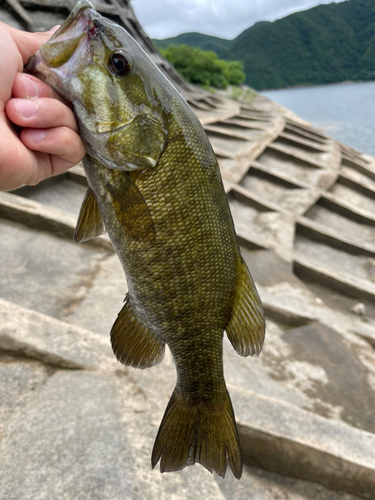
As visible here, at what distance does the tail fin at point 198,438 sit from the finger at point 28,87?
4.27ft

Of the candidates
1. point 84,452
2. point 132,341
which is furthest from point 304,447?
point 132,341

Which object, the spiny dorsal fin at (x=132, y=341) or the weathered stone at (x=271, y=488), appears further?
the weathered stone at (x=271, y=488)

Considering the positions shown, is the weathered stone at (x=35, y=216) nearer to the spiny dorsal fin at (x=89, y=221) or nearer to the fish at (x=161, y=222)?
the spiny dorsal fin at (x=89, y=221)

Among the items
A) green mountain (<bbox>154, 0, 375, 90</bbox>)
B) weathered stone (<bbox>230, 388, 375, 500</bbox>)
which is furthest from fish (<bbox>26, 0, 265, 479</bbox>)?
green mountain (<bbox>154, 0, 375, 90</bbox>)

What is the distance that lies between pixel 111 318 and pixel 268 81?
251 feet

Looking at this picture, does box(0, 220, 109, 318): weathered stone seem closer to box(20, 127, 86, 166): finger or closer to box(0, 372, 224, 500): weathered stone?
box(0, 372, 224, 500): weathered stone

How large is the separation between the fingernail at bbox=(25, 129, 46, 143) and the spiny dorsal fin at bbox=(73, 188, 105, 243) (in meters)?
0.29

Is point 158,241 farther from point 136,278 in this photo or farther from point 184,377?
point 184,377

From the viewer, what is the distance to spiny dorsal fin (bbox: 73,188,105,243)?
1.49 metres

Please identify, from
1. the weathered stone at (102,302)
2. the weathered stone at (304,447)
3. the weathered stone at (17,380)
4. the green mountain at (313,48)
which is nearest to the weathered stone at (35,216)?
the weathered stone at (102,302)

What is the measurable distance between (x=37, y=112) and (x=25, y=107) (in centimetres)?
4

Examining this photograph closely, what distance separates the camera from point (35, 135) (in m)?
1.25

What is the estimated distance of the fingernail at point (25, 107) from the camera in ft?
3.79

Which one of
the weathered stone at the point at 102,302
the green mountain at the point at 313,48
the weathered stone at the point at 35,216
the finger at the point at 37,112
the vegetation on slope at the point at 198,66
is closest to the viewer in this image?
the finger at the point at 37,112
